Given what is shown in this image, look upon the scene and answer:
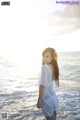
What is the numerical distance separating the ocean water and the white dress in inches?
3.3

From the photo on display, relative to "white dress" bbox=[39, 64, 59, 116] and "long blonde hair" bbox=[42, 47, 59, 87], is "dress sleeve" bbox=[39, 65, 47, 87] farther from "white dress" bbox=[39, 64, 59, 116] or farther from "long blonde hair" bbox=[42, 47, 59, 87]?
"long blonde hair" bbox=[42, 47, 59, 87]

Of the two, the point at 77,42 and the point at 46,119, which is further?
the point at 77,42

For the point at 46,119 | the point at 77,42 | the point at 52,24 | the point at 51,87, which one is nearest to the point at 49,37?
the point at 52,24

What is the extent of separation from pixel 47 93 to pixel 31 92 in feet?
0.66

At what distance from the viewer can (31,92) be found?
258cm

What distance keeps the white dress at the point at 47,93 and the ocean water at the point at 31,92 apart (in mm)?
84

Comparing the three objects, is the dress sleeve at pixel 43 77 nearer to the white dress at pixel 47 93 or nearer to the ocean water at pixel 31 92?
the white dress at pixel 47 93

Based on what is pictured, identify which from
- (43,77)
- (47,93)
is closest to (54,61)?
(43,77)

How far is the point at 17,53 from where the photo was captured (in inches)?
104

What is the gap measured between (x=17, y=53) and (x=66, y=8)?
2.44 ft

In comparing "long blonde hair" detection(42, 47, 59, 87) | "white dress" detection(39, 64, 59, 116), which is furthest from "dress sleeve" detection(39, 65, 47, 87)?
"long blonde hair" detection(42, 47, 59, 87)

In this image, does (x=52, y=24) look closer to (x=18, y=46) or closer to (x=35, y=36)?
(x=35, y=36)

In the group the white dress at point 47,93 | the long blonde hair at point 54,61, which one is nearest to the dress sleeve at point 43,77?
the white dress at point 47,93

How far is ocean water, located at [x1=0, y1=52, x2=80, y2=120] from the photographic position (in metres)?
2.55
